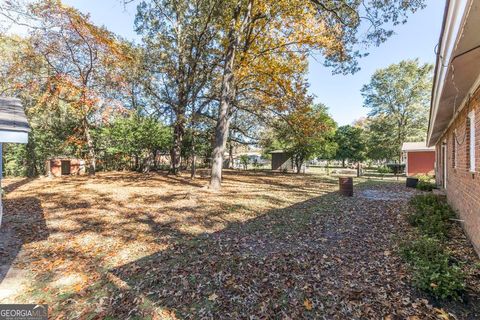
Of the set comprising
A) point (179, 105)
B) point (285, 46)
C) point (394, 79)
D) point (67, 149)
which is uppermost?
point (394, 79)

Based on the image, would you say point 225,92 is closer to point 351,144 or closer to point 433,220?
point 433,220

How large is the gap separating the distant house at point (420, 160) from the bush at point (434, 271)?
19.9m

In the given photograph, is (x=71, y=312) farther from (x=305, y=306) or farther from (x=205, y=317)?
(x=305, y=306)

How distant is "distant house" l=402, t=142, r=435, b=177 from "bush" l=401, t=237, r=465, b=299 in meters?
19.9

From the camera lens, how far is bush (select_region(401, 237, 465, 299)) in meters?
3.00

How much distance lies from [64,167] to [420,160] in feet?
86.7

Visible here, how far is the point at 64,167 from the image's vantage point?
578 inches

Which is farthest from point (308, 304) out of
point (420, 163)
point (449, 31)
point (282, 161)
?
point (420, 163)

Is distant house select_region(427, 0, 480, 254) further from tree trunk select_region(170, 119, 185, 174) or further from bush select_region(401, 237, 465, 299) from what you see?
tree trunk select_region(170, 119, 185, 174)

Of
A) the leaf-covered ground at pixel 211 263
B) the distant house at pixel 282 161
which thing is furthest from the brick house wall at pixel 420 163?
the leaf-covered ground at pixel 211 263

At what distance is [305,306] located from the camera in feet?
9.75

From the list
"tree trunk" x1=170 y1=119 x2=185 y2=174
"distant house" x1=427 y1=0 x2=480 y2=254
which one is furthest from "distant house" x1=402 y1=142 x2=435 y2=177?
"tree trunk" x1=170 y1=119 x2=185 y2=174

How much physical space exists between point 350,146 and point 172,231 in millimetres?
29529

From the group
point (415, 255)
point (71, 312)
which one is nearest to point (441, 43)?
point (415, 255)
